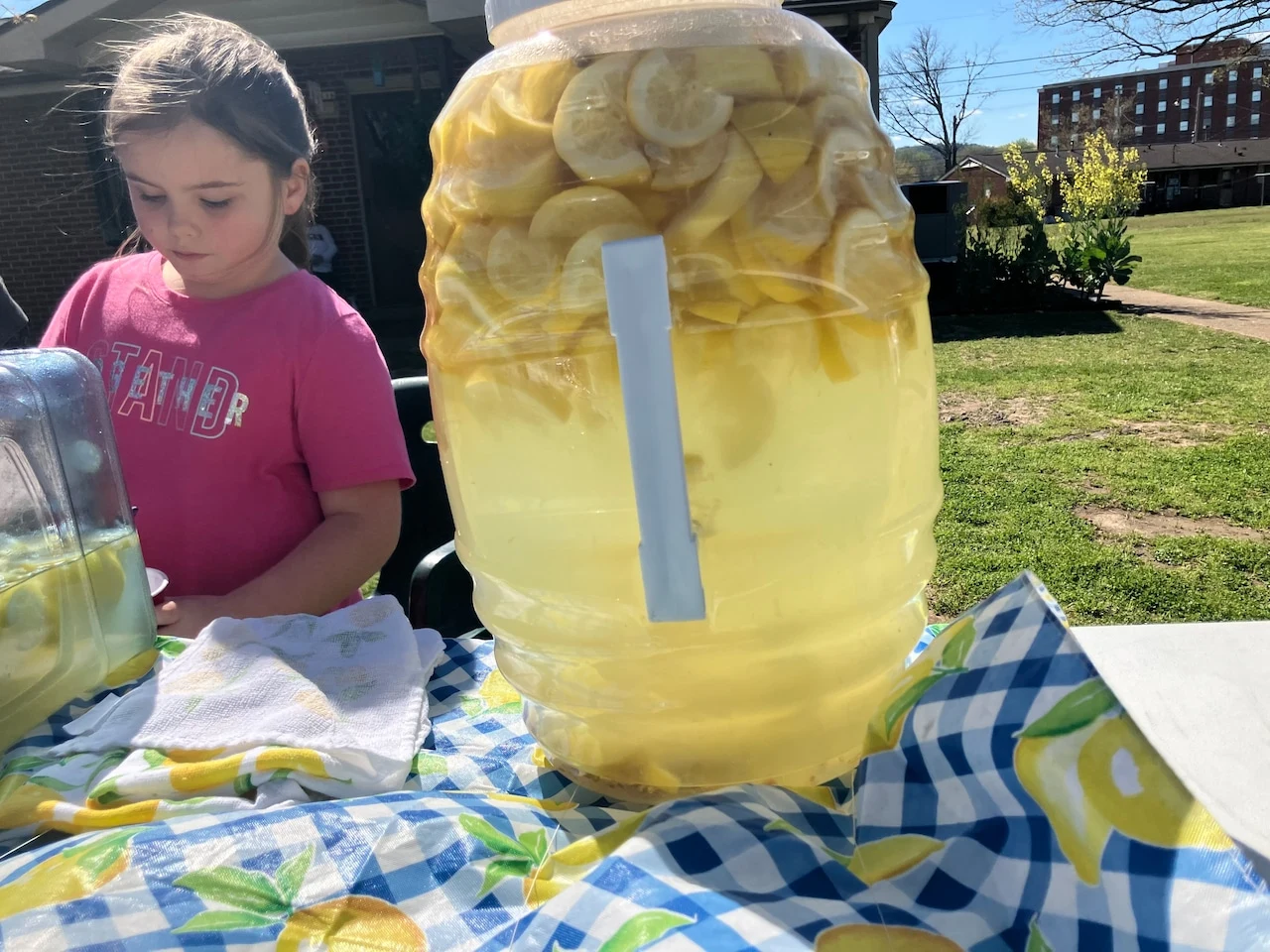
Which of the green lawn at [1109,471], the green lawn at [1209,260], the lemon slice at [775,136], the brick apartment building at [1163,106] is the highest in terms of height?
the brick apartment building at [1163,106]

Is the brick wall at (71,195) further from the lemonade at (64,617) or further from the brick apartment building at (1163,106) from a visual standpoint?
the brick apartment building at (1163,106)

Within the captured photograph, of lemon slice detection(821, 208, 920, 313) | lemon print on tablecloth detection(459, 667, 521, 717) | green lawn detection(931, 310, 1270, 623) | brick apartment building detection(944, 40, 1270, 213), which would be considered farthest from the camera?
brick apartment building detection(944, 40, 1270, 213)

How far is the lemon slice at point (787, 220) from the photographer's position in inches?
25.8

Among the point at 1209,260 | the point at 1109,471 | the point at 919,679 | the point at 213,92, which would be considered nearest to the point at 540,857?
the point at 919,679

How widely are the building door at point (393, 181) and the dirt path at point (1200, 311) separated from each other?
28.0 feet

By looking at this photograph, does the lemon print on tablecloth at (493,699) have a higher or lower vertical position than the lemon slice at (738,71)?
lower

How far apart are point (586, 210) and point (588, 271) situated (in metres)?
0.04

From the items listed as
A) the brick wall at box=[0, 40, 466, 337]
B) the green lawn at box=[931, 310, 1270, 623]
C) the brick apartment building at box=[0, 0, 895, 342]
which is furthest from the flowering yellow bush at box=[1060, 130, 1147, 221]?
the brick wall at box=[0, 40, 466, 337]

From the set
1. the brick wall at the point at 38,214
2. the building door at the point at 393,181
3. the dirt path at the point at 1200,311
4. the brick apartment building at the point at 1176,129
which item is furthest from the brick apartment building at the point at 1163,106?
the brick wall at the point at 38,214

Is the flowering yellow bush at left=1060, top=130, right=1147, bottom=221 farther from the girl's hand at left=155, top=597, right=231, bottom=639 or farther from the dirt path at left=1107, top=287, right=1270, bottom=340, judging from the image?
the girl's hand at left=155, top=597, right=231, bottom=639

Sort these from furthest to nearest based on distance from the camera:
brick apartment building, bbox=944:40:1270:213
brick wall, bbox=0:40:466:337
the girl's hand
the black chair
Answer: brick apartment building, bbox=944:40:1270:213
brick wall, bbox=0:40:466:337
the black chair
the girl's hand

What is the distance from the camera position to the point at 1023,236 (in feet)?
37.3

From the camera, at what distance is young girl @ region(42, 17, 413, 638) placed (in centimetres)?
133

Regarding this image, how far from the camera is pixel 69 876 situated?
579 mm
